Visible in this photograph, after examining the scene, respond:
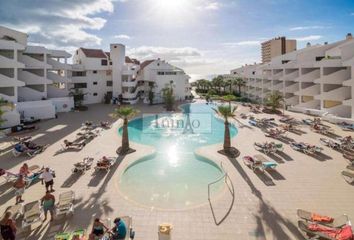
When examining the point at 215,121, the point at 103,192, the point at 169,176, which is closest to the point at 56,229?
the point at 103,192

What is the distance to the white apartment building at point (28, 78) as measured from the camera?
1217 inches

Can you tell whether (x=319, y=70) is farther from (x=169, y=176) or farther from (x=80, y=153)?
(x=80, y=153)

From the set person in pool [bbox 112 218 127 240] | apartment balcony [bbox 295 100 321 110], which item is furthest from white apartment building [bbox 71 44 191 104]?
person in pool [bbox 112 218 127 240]

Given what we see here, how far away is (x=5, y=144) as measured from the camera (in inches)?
900

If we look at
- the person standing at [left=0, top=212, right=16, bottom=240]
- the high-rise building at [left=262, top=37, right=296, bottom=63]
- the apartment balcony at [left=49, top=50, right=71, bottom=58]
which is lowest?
the person standing at [left=0, top=212, right=16, bottom=240]

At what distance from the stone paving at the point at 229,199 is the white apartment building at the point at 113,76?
32.5 metres

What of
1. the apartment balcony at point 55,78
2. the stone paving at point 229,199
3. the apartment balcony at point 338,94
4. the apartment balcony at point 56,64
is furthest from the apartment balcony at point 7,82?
the apartment balcony at point 338,94

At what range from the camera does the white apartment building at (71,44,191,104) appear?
5069 centimetres

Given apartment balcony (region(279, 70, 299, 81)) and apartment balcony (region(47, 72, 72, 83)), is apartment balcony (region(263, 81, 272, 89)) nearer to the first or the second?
apartment balcony (region(279, 70, 299, 81))

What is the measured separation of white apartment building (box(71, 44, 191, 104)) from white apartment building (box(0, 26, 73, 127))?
17.5ft

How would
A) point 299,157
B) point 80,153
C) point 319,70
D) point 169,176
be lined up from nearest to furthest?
1. point 169,176
2. point 299,157
3. point 80,153
4. point 319,70

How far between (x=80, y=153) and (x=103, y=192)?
26.7 feet

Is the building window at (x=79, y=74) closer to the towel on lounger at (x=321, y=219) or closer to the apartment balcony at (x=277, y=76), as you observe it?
the apartment balcony at (x=277, y=76)

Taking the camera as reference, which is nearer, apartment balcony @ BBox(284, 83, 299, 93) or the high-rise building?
apartment balcony @ BBox(284, 83, 299, 93)
